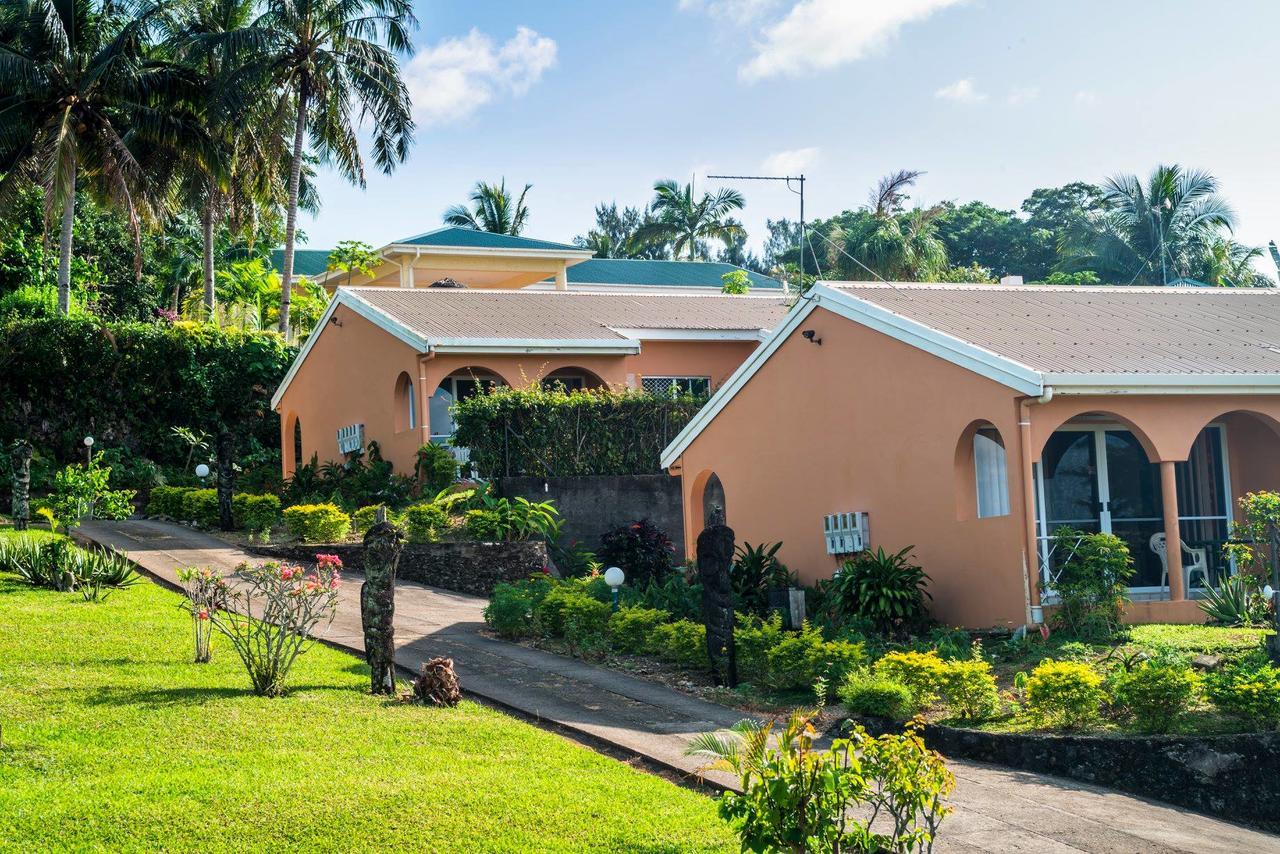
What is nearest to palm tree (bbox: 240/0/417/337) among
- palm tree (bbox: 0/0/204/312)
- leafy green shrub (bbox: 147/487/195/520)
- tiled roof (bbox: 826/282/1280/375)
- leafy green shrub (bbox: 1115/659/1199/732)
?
palm tree (bbox: 0/0/204/312)

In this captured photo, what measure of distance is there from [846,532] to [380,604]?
689cm

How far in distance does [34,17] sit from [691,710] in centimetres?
2555

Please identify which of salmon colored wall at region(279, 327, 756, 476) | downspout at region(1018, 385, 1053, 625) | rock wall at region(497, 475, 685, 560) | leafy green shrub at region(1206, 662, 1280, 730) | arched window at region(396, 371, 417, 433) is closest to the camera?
leafy green shrub at region(1206, 662, 1280, 730)

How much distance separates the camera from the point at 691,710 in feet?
Result: 39.0

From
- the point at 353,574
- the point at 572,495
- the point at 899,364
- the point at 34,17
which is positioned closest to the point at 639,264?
the point at 34,17

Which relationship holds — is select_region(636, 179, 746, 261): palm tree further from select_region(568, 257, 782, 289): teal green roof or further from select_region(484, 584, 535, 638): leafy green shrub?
select_region(484, 584, 535, 638): leafy green shrub

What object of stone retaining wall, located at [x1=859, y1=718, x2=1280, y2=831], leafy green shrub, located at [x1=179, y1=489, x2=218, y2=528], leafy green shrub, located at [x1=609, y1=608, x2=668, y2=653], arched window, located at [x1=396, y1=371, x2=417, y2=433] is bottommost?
stone retaining wall, located at [x1=859, y1=718, x2=1280, y2=831]

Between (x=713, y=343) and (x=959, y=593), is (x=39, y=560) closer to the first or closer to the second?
(x=959, y=593)

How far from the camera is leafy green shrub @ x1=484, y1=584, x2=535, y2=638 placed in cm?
1541

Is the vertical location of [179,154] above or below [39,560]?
above

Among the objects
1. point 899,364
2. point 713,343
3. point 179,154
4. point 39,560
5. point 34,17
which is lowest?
point 39,560

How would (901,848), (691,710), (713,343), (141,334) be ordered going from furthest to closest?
(141,334) → (713,343) → (691,710) → (901,848)

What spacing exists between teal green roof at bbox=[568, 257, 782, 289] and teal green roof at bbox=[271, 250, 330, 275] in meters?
8.83

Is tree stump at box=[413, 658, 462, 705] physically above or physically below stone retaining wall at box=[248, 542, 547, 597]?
below
